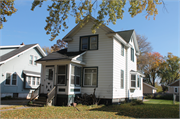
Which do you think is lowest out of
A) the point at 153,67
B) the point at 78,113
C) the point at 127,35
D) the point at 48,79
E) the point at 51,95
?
Answer: the point at 78,113

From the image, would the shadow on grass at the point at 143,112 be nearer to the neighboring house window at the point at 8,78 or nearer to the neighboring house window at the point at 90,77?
the neighboring house window at the point at 90,77

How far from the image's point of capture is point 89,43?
627 inches

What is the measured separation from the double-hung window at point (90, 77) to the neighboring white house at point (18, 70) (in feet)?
32.3

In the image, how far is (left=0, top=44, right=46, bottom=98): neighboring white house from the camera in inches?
794

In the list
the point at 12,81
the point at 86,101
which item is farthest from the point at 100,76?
the point at 12,81

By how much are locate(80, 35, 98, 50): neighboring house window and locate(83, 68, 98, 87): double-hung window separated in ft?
6.60

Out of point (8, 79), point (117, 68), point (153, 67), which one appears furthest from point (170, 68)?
point (8, 79)

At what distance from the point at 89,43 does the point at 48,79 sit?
15.9 ft

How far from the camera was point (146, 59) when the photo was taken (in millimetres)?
34781

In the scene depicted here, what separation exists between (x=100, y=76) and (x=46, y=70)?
465cm

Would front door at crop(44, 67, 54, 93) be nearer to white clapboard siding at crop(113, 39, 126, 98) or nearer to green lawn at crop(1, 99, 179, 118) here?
green lawn at crop(1, 99, 179, 118)

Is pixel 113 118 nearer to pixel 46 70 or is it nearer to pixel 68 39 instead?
pixel 46 70

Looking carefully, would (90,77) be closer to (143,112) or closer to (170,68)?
(143,112)

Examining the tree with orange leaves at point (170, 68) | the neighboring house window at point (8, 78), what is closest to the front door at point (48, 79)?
the neighboring house window at point (8, 78)
